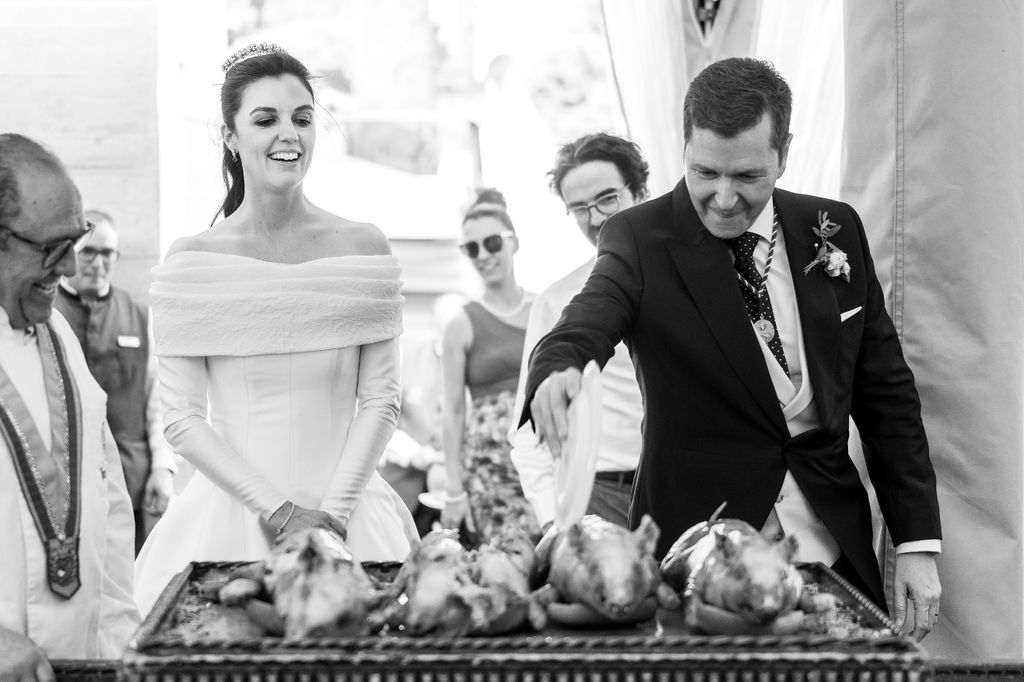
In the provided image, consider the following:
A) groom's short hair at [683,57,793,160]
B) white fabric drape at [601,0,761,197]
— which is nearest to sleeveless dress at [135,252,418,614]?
groom's short hair at [683,57,793,160]

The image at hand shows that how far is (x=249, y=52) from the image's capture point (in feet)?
10.6

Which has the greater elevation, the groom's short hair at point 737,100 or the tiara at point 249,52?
the tiara at point 249,52

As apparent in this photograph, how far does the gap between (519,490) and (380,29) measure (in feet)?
16.2

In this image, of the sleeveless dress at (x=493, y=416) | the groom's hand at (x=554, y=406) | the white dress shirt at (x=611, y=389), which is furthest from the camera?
the sleeveless dress at (x=493, y=416)

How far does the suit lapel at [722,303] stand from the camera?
96.6 inches

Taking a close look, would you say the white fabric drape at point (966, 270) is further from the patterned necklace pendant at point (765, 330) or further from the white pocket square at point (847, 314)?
the patterned necklace pendant at point (765, 330)

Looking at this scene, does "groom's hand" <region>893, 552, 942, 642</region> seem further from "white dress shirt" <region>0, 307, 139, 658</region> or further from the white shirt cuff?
"white dress shirt" <region>0, 307, 139, 658</region>

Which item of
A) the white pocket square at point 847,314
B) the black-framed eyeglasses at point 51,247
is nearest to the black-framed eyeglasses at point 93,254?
the black-framed eyeglasses at point 51,247

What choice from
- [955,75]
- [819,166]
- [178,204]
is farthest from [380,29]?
[955,75]

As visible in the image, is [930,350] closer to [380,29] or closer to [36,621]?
[36,621]

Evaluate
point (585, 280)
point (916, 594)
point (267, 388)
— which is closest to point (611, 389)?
point (585, 280)

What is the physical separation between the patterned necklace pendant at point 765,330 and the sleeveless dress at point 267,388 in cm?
101

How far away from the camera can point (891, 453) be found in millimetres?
2604

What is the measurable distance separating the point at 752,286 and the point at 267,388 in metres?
1.27
